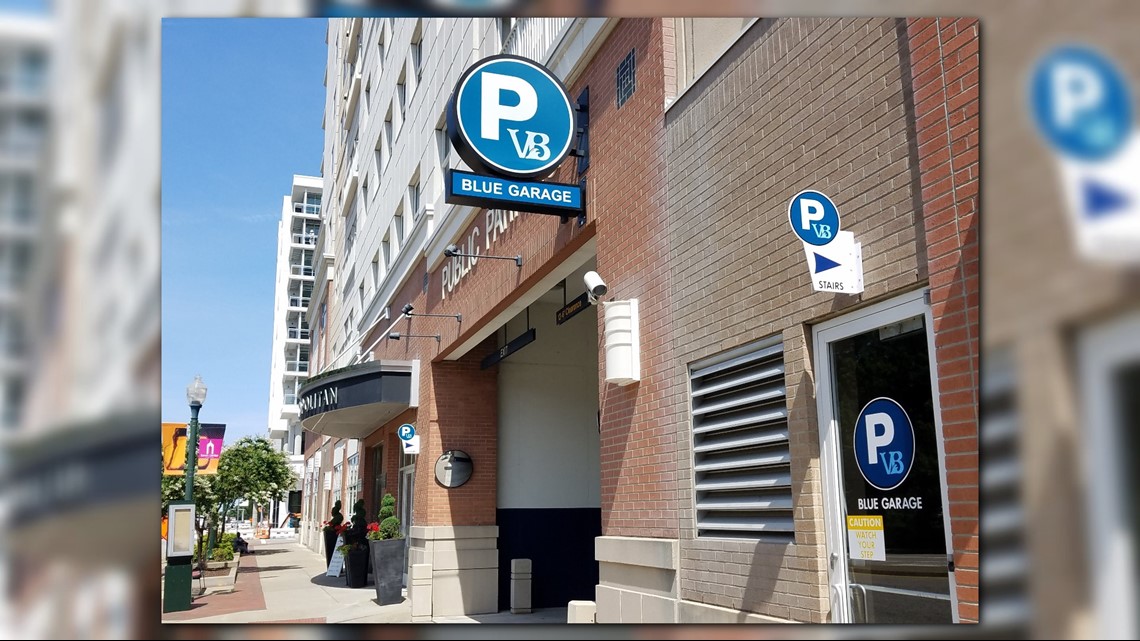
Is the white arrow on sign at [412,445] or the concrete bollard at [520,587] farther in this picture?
the white arrow on sign at [412,445]

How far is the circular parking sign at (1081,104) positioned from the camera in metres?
2.67

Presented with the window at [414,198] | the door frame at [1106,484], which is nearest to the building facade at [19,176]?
the door frame at [1106,484]

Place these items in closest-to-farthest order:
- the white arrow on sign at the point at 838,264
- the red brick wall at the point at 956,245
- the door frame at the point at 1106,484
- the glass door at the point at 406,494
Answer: the door frame at the point at 1106,484 → the red brick wall at the point at 956,245 → the white arrow on sign at the point at 838,264 → the glass door at the point at 406,494

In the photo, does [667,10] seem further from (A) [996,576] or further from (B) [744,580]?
(B) [744,580]

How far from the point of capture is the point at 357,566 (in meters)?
20.1

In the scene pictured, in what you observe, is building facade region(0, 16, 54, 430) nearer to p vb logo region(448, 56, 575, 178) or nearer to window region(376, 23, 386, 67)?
p vb logo region(448, 56, 575, 178)

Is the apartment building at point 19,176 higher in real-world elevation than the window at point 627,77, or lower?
lower

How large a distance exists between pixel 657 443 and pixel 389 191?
55.1 ft

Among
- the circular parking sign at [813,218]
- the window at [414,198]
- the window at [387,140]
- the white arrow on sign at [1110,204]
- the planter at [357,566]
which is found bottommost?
the planter at [357,566]

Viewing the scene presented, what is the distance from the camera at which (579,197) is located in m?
9.66

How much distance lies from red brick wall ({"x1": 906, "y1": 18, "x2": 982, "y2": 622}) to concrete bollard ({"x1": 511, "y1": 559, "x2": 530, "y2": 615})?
11.3 m

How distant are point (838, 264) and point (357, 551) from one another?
1666 cm

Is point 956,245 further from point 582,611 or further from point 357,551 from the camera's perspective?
point 357,551

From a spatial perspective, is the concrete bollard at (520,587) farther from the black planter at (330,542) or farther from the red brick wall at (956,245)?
the black planter at (330,542)
